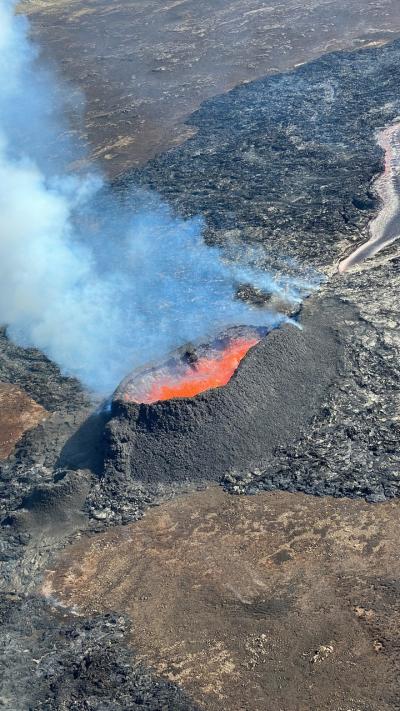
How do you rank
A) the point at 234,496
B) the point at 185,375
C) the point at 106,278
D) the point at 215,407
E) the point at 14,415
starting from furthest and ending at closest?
the point at 106,278 < the point at 14,415 < the point at 185,375 < the point at 215,407 < the point at 234,496

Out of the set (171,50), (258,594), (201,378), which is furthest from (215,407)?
(171,50)

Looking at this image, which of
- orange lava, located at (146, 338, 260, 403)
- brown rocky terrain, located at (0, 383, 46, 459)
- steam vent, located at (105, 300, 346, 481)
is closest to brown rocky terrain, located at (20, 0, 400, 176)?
brown rocky terrain, located at (0, 383, 46, 459)

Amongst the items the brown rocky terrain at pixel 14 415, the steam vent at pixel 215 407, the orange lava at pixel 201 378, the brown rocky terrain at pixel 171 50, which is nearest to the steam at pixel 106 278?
the orange lava at pixel 201 378

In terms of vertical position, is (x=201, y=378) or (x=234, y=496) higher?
(x=201, y=378)

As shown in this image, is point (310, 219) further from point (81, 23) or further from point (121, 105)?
point (81, 23)

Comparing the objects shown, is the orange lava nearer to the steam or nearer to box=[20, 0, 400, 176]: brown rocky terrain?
the steam

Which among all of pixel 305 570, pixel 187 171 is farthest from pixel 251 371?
pixel 187 171

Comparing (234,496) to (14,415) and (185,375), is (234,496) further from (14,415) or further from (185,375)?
(14,415)
